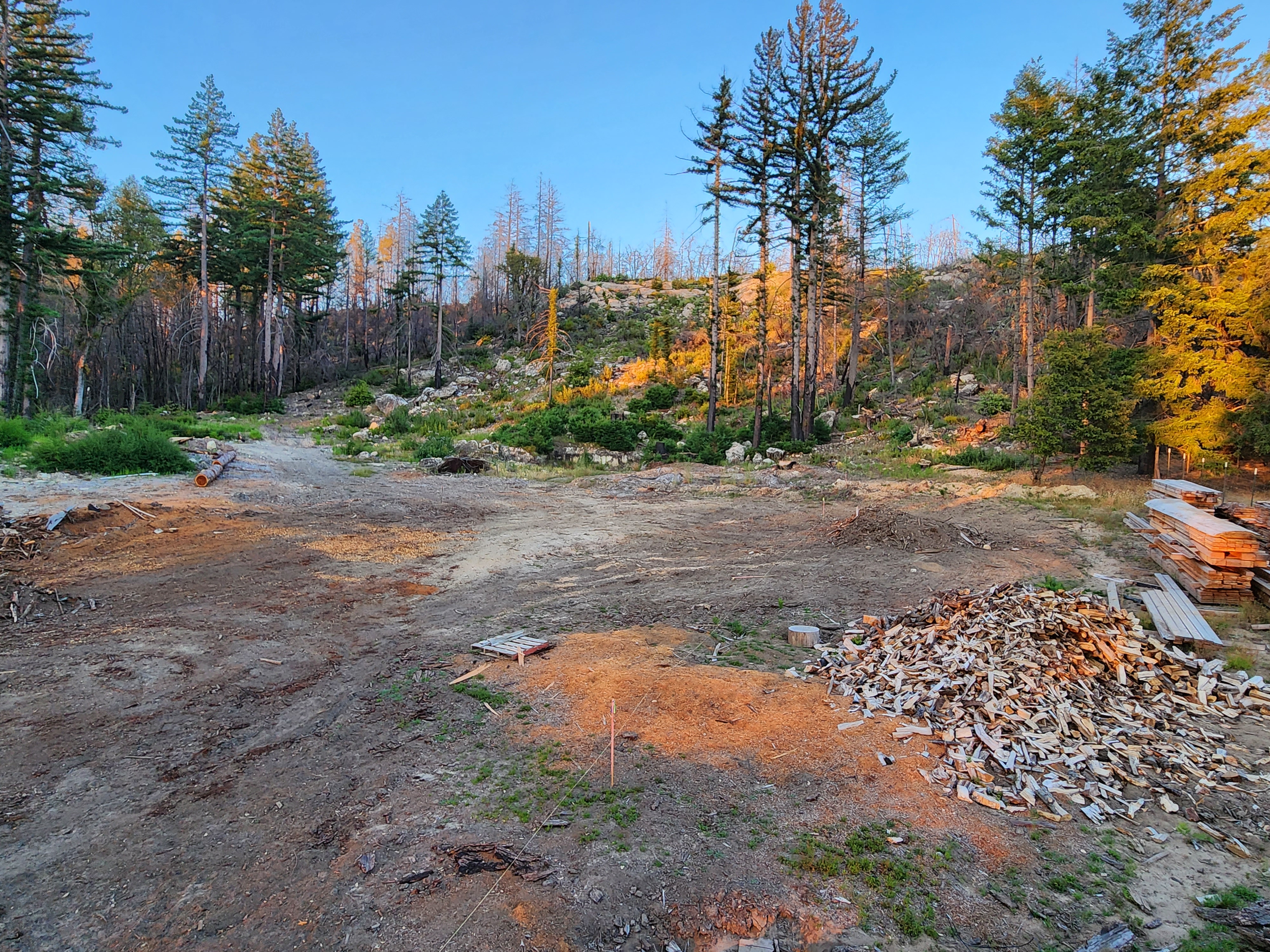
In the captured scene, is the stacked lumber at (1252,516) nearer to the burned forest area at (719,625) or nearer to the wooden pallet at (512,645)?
the burned forest area at (719,625)

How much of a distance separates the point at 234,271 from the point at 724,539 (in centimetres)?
4214

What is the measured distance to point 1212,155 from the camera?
15.5 meters

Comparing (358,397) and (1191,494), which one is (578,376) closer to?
(358,397)

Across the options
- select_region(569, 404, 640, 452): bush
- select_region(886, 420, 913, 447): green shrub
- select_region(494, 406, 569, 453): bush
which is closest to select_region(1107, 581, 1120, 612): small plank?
select_region(886, 420, 913, 447): green shrub

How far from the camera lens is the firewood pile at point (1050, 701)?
422 cm

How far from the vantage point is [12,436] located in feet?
52.5

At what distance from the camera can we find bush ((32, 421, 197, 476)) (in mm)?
14492

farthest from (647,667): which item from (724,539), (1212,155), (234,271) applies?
(234,271)

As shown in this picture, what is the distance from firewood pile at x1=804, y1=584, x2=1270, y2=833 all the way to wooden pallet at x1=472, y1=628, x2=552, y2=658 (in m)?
2.83

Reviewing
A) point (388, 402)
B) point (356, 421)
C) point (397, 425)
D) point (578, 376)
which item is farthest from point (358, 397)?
point (578, 376)

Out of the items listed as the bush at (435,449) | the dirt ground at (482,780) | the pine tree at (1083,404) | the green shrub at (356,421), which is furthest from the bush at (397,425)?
the pine tree at (1083,404)

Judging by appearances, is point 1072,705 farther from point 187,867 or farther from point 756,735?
point 187,867

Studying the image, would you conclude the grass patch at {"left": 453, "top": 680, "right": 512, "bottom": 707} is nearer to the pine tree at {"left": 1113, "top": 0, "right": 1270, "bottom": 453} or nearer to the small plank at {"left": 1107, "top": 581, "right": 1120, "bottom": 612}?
the small plank at {"left": 1107, "top": 581, "right": 1120, "bottom": 612}

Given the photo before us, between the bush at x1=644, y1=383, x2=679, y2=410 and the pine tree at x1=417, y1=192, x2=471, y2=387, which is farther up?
the pine tree at x1=417, y1=192, x2=471, y2=387
